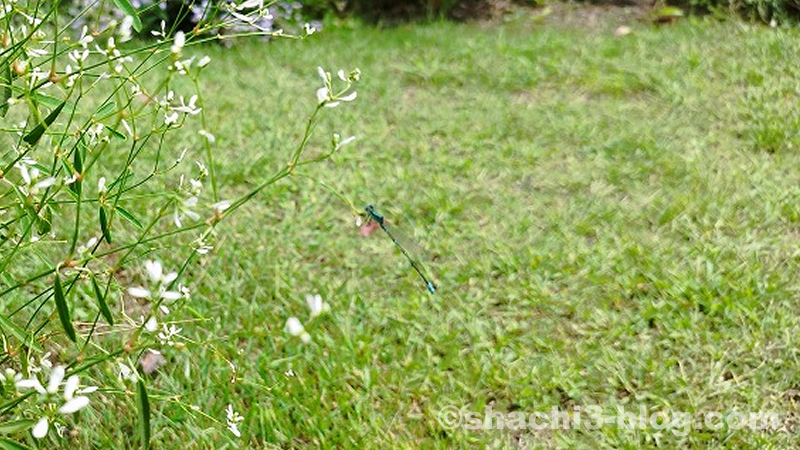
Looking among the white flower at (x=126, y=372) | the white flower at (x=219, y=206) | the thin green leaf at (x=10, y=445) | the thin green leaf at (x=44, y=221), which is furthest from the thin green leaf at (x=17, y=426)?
the white flower at (x=219, y=206)

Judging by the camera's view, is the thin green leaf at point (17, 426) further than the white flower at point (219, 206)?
Yes

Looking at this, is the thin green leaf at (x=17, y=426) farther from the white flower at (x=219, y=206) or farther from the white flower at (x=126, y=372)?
the white flower at (x=219, y=206)

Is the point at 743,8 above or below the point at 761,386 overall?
below

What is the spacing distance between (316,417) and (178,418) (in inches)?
12.9

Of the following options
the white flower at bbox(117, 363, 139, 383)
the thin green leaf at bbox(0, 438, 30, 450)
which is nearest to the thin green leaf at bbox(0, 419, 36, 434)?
the thin green leaf at bbox(0, 438, 30, 450)

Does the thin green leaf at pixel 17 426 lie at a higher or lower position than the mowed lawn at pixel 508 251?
higher

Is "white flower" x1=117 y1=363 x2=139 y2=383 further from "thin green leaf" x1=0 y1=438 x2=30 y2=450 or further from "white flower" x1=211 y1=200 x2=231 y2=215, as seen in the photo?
"white flower" x1=211 y1=200 x2=231 y2=215

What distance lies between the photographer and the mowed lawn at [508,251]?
89.0 inches

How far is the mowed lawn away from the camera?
2262 mm

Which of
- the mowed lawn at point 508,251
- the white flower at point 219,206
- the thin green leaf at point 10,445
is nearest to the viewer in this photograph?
the white flower at point 219,206

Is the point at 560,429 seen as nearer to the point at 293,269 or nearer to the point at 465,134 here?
the point at 293,269

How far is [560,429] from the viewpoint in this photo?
2221 mm

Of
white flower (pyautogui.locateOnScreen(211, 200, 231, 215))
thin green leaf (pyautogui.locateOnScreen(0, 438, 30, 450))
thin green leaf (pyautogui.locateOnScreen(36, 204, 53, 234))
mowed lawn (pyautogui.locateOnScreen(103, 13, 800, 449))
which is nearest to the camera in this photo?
white flower (pyautogui.locateOnScreen(211, 200, 231, 215))

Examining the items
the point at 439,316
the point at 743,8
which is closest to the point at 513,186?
the point at 439,316
